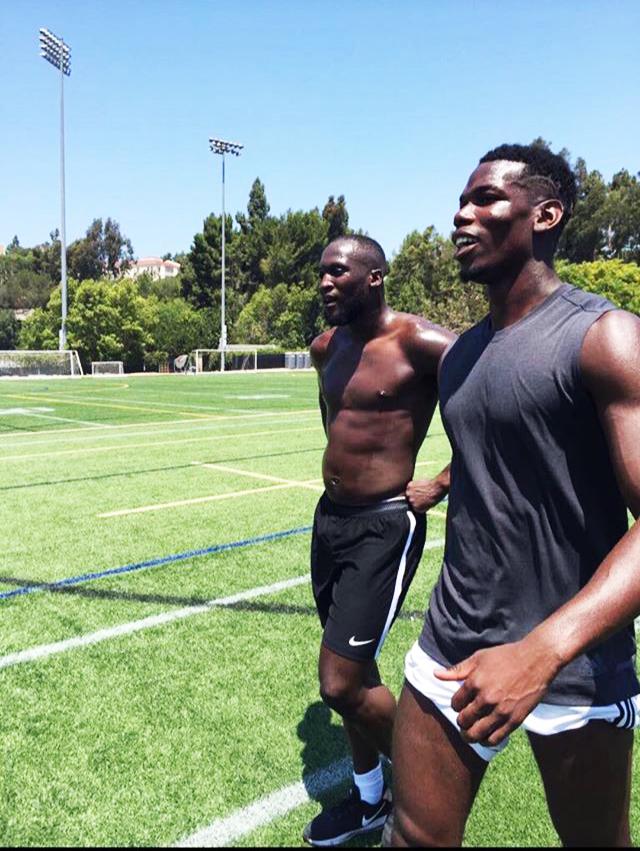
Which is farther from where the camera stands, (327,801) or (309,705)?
(309,705)

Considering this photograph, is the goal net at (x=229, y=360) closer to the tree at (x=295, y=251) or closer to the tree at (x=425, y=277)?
the tree at (x=425, y=277)

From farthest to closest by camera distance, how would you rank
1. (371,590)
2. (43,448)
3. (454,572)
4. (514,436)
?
(43,448), (371,590), (454,572), (514,436)

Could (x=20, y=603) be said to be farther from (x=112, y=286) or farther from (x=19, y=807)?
(x=112, y=286)

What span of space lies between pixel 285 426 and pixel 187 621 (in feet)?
35.1

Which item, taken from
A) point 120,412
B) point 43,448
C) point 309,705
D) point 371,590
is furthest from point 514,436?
point 120,412

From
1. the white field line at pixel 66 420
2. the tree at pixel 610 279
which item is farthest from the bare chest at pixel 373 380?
the tree at pixel 610 279

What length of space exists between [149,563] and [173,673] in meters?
1.96

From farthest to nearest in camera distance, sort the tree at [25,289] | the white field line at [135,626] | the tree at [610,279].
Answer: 1. the tree at [25,289]
2. the tree at [610,279]
3. the white field line at [135,626]

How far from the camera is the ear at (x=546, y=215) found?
5.76 ft

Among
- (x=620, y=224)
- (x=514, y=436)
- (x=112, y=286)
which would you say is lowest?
(x=514, y=436)

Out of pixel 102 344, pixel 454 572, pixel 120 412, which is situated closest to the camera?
pixel 454 572

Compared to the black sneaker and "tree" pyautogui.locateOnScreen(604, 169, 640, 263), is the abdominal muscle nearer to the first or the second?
the black sneaker

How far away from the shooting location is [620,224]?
58.2 metres

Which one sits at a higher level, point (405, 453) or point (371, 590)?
point (405, 453)
